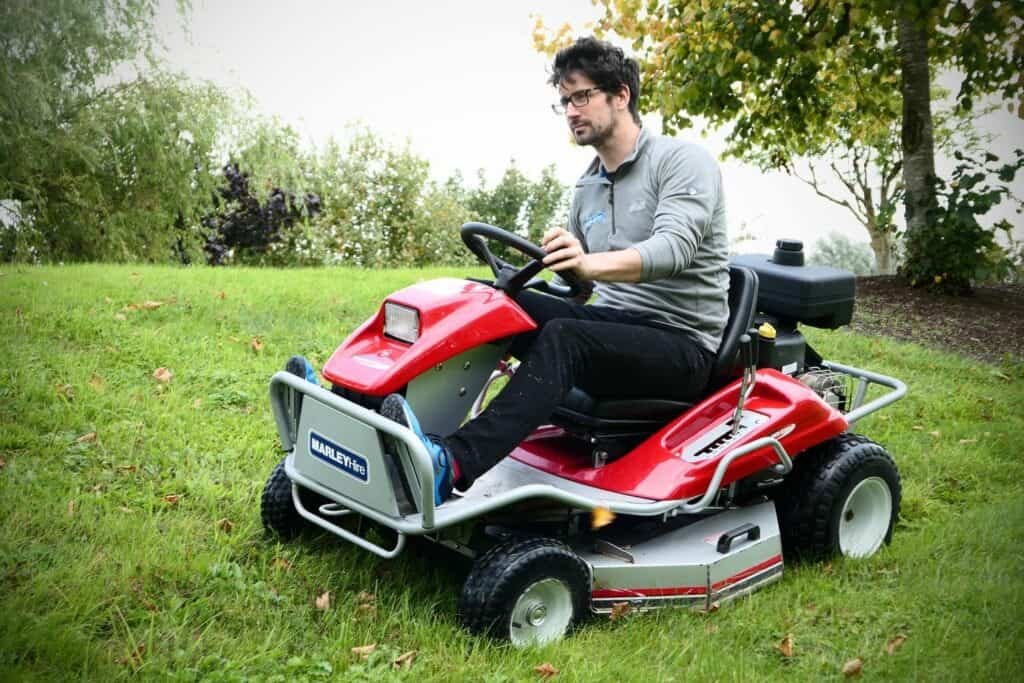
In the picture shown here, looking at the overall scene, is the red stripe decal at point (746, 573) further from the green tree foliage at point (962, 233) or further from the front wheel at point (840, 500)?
the green tree foliage at point (962, 233)

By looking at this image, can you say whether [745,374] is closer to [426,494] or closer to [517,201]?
[426,494]

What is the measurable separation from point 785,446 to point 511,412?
41.8 inches

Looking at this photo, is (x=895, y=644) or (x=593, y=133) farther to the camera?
(x=593, y=133)

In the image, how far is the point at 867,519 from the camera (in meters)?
3.75

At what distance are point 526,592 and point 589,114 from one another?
60.4 inches

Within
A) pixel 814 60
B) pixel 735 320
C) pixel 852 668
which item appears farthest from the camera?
pixel 814 60

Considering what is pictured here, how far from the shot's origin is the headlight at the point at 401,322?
3.00 metres

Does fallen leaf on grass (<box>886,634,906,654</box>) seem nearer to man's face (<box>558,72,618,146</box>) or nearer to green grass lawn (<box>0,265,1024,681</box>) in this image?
green grass lawn (<box>0,265,1024,681</box>)

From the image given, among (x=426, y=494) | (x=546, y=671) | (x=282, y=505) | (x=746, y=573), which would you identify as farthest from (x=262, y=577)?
(x=746, y=573)

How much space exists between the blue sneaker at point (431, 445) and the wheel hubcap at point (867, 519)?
65.3 inches

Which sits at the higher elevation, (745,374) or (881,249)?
(745,374)

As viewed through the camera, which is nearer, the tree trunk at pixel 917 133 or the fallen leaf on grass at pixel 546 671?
the fallen leaf on grass at pixel 546 671

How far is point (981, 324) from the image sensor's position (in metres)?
8.78

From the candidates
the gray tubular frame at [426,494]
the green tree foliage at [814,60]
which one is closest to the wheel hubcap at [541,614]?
the gray tubular frame at [426,494]
